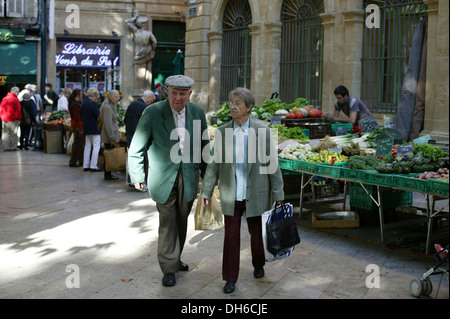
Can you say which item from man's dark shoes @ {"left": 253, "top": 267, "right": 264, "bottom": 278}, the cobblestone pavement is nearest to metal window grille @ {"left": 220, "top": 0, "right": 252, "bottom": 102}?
the cobblestone pavement

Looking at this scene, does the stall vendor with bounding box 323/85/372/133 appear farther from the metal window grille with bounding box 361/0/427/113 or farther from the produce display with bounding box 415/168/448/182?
the produce display with bounding box 415/168/448/182

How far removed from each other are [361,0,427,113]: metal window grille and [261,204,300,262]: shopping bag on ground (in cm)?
761

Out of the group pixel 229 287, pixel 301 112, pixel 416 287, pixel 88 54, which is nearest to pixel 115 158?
pixel 301 112

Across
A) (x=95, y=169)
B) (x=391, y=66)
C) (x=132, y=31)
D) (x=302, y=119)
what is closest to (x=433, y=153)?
(x=302, y=119)

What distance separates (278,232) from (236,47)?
13.1m

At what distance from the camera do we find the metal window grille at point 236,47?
17422 mm

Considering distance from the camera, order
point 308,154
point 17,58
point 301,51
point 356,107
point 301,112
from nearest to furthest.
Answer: point 308,154 < point 356,107 < point 301,112 < point 301,51 < point 17,58

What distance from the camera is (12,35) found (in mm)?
24484

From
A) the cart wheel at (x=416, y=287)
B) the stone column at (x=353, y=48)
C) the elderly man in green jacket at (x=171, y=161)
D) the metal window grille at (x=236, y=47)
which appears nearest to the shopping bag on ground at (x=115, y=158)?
the stone column at (x=353, y=48)

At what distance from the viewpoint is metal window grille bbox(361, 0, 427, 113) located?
11993mm

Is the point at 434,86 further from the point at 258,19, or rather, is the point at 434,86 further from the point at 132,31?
the point at 132,31

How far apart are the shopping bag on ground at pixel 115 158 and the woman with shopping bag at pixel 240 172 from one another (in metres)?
6.17

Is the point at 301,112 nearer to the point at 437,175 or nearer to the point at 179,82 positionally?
the point at 437,175
